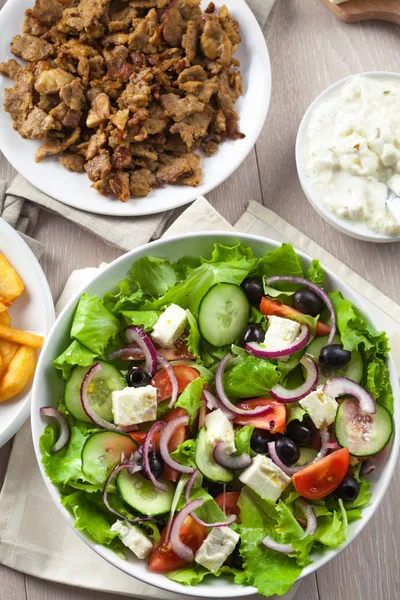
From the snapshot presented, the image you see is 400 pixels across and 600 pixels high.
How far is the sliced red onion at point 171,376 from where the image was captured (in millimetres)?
2256

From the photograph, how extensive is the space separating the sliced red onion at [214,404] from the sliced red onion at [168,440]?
9 centimetres

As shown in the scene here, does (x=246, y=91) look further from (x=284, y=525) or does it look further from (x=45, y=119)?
(x=284, y=525)

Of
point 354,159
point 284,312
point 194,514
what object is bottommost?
point 194,514

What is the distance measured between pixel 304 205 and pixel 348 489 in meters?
1.26

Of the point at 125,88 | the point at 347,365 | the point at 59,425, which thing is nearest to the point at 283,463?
the point at 347,365

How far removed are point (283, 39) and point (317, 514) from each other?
6.78ft

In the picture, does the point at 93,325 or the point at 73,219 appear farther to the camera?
the point at 73,219

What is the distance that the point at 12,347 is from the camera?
2.69 metres

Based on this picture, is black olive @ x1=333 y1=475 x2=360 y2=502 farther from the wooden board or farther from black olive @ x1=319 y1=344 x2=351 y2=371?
the wooden board

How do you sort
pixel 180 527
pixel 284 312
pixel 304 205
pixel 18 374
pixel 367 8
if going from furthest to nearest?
pixel 367 8 → pixel 304 205 → pixel 18 374 → pixel 284 312 → pixel 180 527

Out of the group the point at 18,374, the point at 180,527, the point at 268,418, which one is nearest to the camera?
the point at 180,527

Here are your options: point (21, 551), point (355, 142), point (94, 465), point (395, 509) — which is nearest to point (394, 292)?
point (355, 142)

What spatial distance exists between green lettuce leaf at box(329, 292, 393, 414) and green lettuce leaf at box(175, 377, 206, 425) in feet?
1.62

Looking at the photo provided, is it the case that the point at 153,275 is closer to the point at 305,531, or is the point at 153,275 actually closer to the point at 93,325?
the point at 93,325
